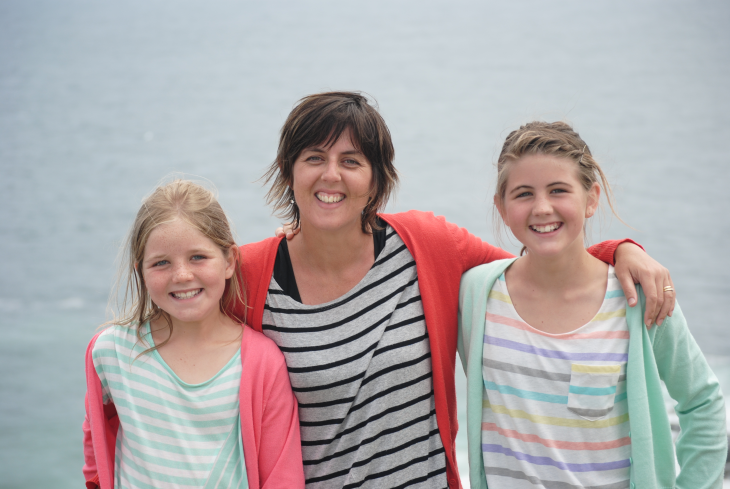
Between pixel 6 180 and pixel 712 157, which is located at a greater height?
pixel 6 180

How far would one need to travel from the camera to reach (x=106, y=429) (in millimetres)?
1513

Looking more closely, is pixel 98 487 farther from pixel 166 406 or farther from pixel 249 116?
pixel 249 116

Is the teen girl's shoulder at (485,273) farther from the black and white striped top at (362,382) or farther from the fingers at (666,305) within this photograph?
the fingers at (666,305)

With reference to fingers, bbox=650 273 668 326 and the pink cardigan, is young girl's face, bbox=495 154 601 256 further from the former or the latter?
the pink cardigan

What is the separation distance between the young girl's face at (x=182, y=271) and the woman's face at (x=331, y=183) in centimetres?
27

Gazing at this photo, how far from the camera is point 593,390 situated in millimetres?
1403

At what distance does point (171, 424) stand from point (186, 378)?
11 centimetres

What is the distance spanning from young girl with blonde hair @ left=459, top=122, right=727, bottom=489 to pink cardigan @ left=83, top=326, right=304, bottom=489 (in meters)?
0.46

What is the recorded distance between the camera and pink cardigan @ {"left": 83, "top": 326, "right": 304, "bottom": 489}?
4.64 ft

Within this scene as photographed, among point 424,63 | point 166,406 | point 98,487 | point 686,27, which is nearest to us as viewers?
point 166,406

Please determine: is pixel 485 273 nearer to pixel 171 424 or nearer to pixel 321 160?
pixel 321 160

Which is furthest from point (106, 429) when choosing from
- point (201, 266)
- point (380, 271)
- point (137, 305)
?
point (380, 271)

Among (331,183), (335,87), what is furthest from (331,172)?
(335,87)

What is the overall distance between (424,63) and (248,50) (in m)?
2.47
